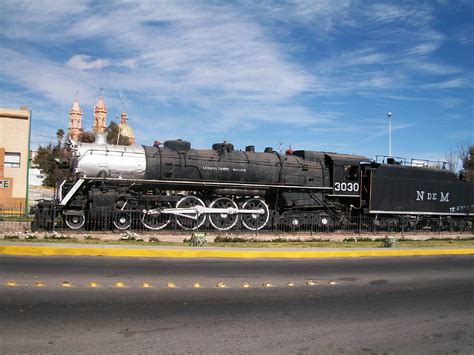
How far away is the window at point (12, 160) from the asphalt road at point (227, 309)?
2571 centimetres

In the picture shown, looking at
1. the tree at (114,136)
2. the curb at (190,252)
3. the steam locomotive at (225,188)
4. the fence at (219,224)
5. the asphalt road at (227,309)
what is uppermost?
the tree at (114,136)

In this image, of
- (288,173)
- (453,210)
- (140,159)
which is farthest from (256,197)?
(453,210)

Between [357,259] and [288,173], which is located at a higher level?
[288,173]

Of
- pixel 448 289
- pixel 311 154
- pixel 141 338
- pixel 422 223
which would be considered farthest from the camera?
pixel 422 223

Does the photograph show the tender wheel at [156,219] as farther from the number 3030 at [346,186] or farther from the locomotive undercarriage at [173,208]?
the number 3030 at [346,186]

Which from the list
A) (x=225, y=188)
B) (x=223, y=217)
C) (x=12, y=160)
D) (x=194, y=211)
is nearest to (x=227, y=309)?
(x=194, y=211)

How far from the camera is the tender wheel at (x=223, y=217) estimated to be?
18734 mm

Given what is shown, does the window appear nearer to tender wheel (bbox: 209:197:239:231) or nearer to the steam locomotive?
the steam locomotive

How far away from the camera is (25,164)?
34.2 m

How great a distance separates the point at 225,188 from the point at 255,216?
1.71 m

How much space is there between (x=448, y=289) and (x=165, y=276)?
17.7ft

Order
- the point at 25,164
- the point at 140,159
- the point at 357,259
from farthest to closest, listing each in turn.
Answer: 1. the point at 25,164
2. the point at 140,159
3. the point at 357,259

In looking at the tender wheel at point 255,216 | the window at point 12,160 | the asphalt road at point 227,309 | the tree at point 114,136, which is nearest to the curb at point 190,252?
the asphalt road at point 227,309

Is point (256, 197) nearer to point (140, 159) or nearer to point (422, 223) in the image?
point (140, 159)
